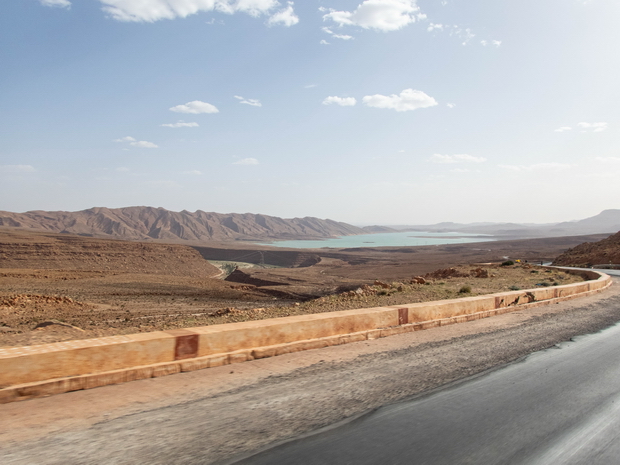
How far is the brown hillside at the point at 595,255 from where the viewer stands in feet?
131

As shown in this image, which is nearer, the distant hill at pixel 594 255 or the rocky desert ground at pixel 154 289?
the rocky desert ground at pixel 154 289

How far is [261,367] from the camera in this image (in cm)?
602

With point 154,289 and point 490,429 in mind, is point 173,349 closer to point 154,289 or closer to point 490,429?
point 490,429

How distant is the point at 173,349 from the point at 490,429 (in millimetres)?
3963

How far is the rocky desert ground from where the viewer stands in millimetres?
11312

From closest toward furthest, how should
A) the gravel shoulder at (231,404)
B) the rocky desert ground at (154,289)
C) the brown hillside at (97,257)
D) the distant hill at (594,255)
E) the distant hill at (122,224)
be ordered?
the gravel shoulder at (231,404)
the rocky desert ground at (154,289)
the distant hill at (594,255)
the brown hillside at (97,257)
the distant hill at (122,224)

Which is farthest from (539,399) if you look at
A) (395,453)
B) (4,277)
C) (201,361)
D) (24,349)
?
(4,277)

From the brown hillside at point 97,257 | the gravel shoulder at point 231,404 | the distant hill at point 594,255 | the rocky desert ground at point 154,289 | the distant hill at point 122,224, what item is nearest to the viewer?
the gravel shoulder at point 231,404

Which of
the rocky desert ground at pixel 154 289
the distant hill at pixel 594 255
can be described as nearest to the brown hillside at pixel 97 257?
the rocky desert ground at pixel 154 289

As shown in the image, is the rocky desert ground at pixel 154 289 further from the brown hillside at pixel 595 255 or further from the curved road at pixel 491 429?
the curved road at pixel 491 429

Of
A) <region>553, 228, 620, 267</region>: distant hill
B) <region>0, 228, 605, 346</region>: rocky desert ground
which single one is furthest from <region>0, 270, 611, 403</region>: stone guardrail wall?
<region>553, 228, 620, 267</region>: distant hill

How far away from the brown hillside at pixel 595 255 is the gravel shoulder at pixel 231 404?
131 feet

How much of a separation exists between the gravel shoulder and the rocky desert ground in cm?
400

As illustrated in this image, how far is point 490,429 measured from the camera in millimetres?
4043
